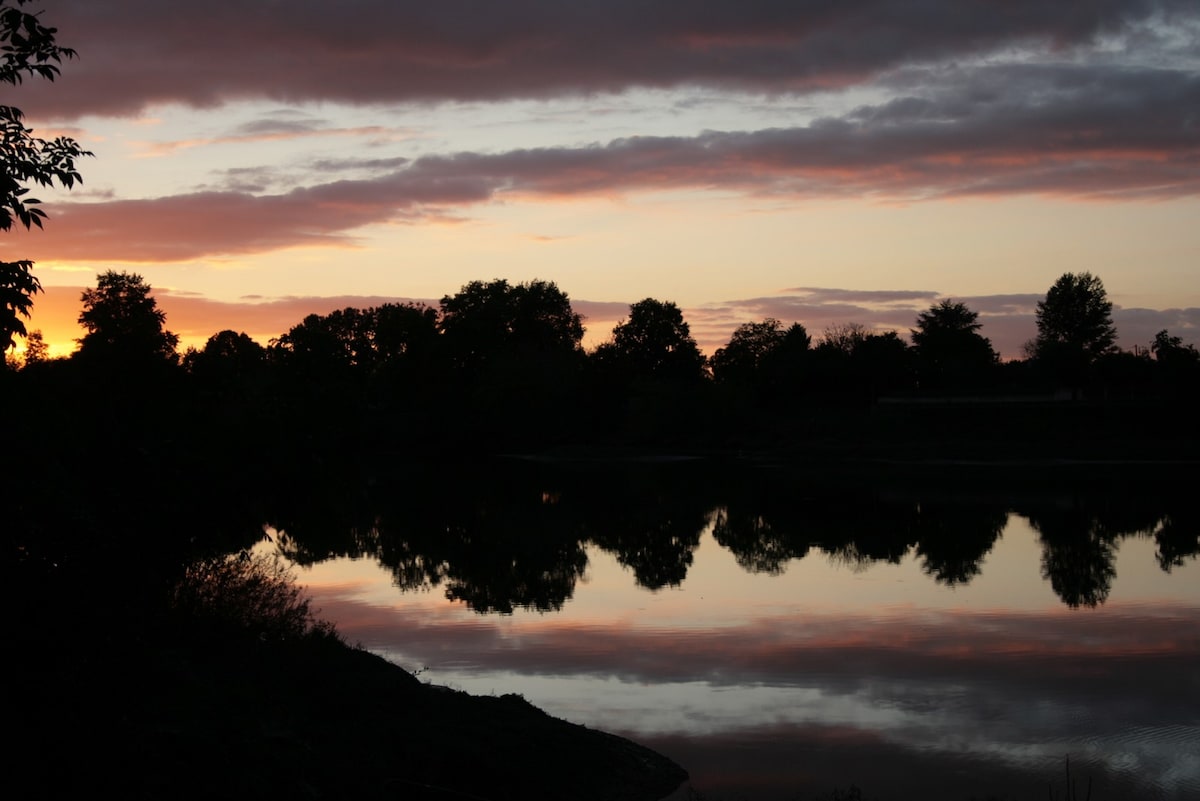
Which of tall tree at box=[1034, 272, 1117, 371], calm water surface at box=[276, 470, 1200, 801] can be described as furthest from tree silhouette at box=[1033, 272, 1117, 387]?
calm water surface at box=[276, 470, 1200, 801]

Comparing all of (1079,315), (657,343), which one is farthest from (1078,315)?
(657,343)

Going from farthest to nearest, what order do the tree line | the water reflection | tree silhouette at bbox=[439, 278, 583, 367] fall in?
tree silhouette at bbox=[439, 278, 583, 367] < the tree line < the water reflection

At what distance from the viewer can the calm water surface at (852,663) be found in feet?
47.4

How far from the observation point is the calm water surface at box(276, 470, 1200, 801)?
47.4 ft

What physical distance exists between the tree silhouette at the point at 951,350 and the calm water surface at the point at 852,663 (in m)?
93.1

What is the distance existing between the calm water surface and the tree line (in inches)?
850

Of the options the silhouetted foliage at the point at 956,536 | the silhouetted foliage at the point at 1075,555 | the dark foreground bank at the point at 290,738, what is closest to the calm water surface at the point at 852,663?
the silhouetted foliage at the point at 1075,555

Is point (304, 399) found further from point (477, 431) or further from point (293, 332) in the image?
point (293, 332)

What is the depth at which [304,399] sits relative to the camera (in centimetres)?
1484

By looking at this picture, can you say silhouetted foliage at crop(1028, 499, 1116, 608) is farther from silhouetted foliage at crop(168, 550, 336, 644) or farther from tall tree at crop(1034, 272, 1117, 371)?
tall tree at crop(1034, 272, 1117, 371)

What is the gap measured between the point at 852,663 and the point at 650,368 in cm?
14657

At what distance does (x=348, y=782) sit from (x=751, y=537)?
30.0m

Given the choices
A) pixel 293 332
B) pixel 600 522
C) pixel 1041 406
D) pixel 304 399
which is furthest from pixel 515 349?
pixel 304 399

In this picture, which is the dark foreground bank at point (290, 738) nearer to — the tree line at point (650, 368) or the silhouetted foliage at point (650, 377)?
the tree line at point (650, 368)
